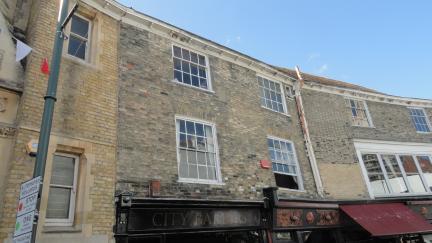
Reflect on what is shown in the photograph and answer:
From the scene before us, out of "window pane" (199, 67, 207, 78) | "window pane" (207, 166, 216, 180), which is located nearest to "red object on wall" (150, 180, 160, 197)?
"window pane" (207, 166, 216, 180)

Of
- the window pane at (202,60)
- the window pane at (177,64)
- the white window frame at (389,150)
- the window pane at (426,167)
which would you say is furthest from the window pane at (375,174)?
the window pane at (177,64)

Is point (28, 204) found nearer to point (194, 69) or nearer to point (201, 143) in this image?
point (201, 143)

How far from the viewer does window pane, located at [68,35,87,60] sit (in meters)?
8.50

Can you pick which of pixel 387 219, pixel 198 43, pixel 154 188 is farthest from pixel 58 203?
pixel 387 219

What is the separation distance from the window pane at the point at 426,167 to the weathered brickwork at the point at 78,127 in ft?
46.2

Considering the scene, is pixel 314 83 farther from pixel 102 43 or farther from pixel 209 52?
pixel 102 43

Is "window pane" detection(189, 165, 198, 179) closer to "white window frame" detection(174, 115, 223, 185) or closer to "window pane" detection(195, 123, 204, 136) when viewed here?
"white window frame" detection(174, 115, 223, 185)

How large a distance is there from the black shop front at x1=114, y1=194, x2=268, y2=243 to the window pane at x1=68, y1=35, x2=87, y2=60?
3.73 metres

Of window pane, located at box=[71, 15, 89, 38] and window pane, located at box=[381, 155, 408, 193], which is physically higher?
window pane, located at box=[71, 15, 89, 38]

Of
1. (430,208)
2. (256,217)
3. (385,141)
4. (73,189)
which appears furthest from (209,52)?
(430,208)

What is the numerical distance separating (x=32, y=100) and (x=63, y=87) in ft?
2.47

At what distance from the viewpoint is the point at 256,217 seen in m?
9.78

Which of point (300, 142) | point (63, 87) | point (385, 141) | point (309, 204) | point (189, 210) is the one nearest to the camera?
point (63, 87)

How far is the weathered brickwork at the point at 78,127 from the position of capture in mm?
6457
